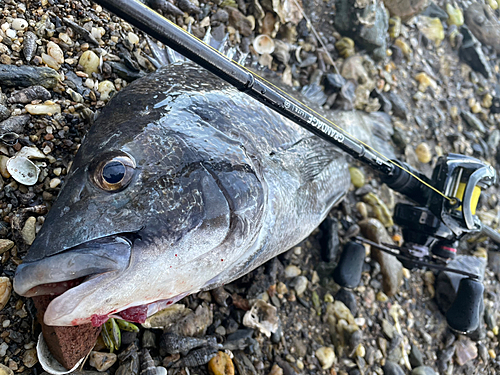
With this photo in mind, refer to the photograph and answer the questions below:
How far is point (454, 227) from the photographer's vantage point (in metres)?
2.70

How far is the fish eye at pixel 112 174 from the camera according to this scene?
1.43 metres

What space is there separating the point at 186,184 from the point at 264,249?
731 millimetres

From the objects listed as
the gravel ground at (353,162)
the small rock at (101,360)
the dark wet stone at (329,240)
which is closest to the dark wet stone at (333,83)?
the gravel ground at (353,162)

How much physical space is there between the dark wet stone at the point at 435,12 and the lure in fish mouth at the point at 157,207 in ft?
14.3

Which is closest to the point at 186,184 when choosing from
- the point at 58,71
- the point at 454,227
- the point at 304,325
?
the point at 58,71

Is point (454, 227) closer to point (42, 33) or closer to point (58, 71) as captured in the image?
point (58, 71)

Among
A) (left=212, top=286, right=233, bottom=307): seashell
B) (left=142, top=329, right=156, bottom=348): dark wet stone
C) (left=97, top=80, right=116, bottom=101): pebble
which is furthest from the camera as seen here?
(left=212, top=286, right=233, bottom=307): seashell

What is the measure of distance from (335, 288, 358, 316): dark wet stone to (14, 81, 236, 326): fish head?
1.80 m

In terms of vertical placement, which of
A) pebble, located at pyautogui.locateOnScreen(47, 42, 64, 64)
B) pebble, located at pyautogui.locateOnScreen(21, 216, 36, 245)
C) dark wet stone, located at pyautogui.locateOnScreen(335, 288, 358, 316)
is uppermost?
pebble, located at pyautogui.locateOnScreen(47, 42, 64, 64)

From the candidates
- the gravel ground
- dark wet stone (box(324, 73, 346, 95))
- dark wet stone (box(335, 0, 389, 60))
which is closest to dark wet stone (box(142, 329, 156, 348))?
the gravel ground

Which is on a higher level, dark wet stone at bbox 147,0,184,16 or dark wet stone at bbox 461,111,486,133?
dark wet stone at bbox 147,0,184,16

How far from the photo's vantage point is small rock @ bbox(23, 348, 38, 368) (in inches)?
68.2

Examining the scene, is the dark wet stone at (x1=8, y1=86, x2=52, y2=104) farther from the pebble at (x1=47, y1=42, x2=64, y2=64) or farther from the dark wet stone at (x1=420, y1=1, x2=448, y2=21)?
the dark wet stone at (x1=420, y1=1, x2=448, y2=21)

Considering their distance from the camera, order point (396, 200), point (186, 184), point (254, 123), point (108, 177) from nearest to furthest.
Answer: point (108, 177) → point (186, 184) → point (254, 123) → point (396, 200)
